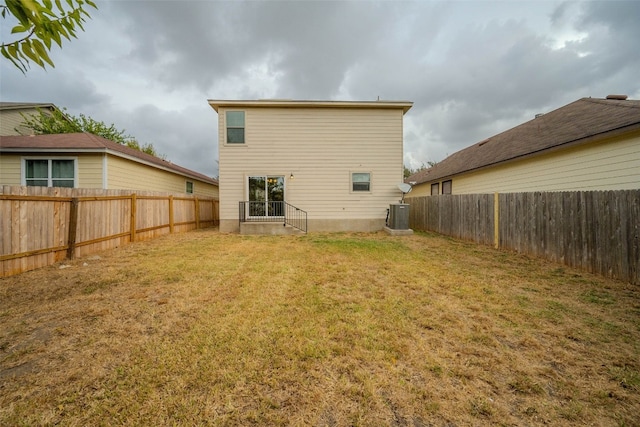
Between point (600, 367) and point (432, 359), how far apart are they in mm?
1535

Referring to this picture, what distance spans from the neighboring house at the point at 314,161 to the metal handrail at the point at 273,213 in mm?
50

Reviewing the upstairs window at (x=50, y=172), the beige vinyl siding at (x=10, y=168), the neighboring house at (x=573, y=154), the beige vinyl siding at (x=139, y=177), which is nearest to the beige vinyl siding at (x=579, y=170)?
the neighboring house at (x=573, y=154)

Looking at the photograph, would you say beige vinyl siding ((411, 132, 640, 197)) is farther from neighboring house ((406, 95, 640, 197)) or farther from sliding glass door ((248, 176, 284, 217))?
sliding glass door ((248, 176, 284, 217))

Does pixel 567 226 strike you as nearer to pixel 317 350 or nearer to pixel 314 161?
pixel 317 350

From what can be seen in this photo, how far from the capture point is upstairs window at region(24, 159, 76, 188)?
32.8 feet

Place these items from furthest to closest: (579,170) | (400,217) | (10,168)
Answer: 1. (400,217)
2. (10,168)
3. (579,170)

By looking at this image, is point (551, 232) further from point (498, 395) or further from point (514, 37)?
point (514, 37)

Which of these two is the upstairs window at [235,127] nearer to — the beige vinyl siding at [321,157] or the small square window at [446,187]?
the beige vinyl siding at [321,157]

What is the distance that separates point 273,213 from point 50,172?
9.39 metres

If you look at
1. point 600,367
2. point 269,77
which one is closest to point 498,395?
point 600,367

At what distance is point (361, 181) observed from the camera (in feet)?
39.0

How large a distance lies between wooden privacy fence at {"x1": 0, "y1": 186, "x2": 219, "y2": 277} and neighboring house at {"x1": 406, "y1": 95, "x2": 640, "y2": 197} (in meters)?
13.6

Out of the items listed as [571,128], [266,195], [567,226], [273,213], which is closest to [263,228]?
[273,213]

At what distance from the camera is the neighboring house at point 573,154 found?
6090mm
